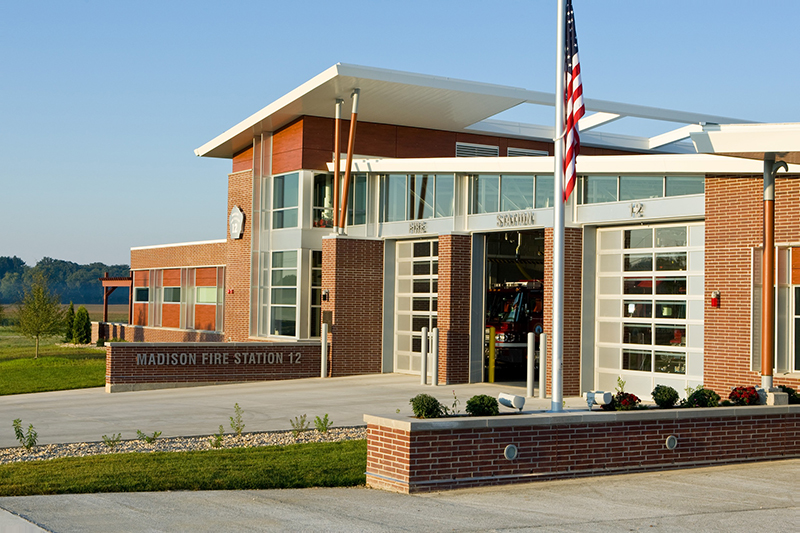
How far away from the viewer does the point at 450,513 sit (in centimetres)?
845

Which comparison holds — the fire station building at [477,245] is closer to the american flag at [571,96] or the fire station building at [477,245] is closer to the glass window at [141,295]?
the glass window at [141,295]

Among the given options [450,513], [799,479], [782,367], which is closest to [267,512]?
[450,513]

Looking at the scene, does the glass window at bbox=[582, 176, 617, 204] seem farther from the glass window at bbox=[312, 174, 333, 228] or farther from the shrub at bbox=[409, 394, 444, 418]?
the glass window at bbox=[312, 174, 333, 228]

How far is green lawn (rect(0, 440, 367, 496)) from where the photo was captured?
374 inches

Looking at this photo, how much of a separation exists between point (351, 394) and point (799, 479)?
34.8ft

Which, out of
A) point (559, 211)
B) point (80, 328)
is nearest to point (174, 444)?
point (559, 211)

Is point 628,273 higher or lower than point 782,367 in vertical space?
higher

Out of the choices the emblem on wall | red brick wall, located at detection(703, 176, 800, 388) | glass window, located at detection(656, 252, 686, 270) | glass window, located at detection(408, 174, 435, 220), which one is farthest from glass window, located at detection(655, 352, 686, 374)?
the emblem on wall

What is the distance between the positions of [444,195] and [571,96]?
11069 mm

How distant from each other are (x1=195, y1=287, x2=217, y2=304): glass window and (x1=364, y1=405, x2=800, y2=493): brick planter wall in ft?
81.7

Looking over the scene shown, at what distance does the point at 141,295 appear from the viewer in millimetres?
40875

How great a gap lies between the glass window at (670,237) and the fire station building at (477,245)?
4cm

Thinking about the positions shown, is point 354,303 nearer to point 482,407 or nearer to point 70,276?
point 482,407

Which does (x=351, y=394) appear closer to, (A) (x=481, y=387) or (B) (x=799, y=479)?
(A) (x=481, y=387)
